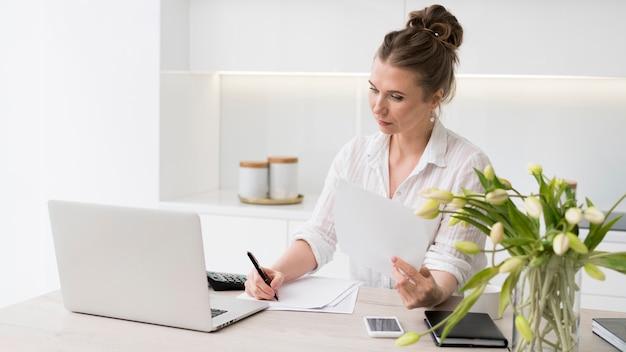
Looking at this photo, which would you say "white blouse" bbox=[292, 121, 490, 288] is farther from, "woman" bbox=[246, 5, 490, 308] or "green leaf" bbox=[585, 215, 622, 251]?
"green leaf" bbox=[585, 215, 622, 251]

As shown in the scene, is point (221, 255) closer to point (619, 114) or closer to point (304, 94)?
point (304, 94)

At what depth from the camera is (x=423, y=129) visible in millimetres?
2375

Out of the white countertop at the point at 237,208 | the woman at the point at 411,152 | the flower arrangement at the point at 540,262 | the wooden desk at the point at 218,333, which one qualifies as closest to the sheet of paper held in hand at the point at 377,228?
the wooden desk at the point at 218,333

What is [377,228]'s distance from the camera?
1822mm

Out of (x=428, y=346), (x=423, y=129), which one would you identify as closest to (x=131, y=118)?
(x=423, y=129)

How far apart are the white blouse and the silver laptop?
0.61 m

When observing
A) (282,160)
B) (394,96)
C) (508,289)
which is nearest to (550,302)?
(508,289)

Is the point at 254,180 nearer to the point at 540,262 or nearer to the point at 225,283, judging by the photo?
the point at 225,283

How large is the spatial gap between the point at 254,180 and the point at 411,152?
130cm

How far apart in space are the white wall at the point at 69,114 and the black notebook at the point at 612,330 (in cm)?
224

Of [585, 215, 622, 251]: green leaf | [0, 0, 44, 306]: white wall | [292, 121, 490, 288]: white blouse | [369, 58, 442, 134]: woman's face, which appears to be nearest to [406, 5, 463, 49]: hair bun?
[369, 58, 442, 134]: woman's face

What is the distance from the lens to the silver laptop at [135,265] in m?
1.62

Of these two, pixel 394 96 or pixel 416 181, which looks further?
pixel 416 181

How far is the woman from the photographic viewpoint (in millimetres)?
2170
